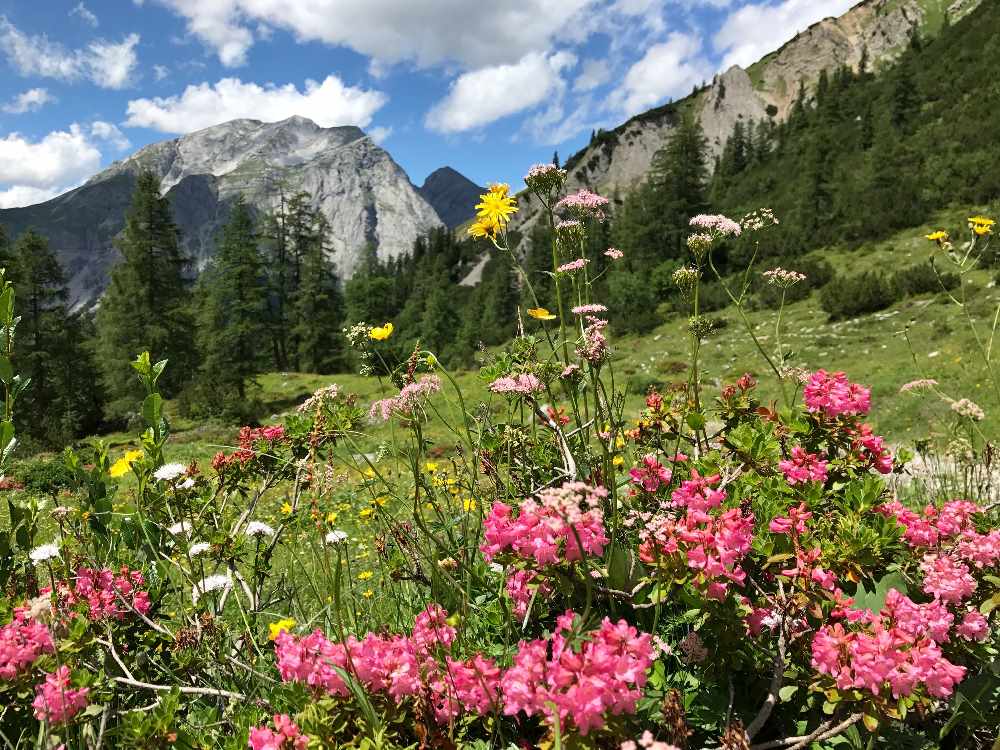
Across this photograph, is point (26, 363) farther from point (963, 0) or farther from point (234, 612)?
point (963, 0)

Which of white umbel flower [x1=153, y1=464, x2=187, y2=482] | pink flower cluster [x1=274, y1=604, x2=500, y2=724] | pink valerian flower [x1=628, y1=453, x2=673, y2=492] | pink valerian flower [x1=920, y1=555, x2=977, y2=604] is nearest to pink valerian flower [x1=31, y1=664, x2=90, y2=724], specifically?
pink flower cluster [x1=274, y1=604, x2=500, y2=724]

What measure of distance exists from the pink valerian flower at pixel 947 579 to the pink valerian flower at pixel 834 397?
675mm

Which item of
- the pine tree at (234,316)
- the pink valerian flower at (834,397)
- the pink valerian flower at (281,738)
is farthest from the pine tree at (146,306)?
the pink valerian flower at (834,397)

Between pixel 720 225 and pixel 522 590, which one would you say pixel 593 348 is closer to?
pixel 522 590

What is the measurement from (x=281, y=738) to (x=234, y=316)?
37.4 m

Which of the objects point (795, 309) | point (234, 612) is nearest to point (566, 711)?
point (234, 612)

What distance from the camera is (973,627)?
5.14 feet

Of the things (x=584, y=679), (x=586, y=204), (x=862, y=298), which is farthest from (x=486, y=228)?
(x=862, y=298)

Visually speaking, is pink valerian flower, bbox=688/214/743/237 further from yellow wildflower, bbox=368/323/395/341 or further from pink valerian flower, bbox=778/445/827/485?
yellow wildflower, bbox=368/323/395/341

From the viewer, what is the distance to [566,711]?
3.88ft

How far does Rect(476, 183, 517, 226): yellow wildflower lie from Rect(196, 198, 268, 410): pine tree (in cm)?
2807

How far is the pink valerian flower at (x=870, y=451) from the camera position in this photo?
2.25 meters

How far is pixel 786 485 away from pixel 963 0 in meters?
144

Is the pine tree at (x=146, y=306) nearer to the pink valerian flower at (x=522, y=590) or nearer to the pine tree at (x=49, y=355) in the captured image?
the pine tree at (x=49, y=355)
